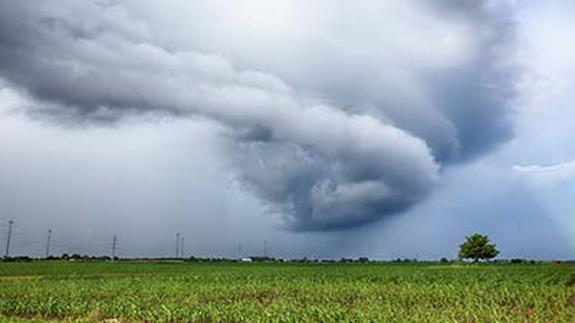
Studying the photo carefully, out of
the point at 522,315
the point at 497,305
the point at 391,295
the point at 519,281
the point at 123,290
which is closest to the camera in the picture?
the point at 522,315

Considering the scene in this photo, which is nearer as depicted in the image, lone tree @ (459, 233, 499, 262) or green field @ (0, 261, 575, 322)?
green field @ (0, 261, 575, 322)

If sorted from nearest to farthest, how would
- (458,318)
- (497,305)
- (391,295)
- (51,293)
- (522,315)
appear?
(458,318)
(522,315)
(497,305)
(391,295)
(51,293)

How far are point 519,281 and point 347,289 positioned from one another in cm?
1784

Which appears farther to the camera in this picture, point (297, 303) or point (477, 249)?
point (477, 249)

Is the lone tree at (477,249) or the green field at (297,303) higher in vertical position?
the lone tree at (477,249)

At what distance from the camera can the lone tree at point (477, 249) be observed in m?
144

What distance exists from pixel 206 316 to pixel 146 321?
3.22m

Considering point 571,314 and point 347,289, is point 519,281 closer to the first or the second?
point 347,289

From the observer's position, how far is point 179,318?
31.7 metres

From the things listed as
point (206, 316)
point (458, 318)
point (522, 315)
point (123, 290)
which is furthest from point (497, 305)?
point (123, 290)

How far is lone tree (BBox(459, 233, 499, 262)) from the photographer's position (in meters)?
144

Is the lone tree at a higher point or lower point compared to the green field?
higher

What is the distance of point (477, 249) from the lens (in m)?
145

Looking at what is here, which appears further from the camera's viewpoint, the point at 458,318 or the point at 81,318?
the point at 81,318
